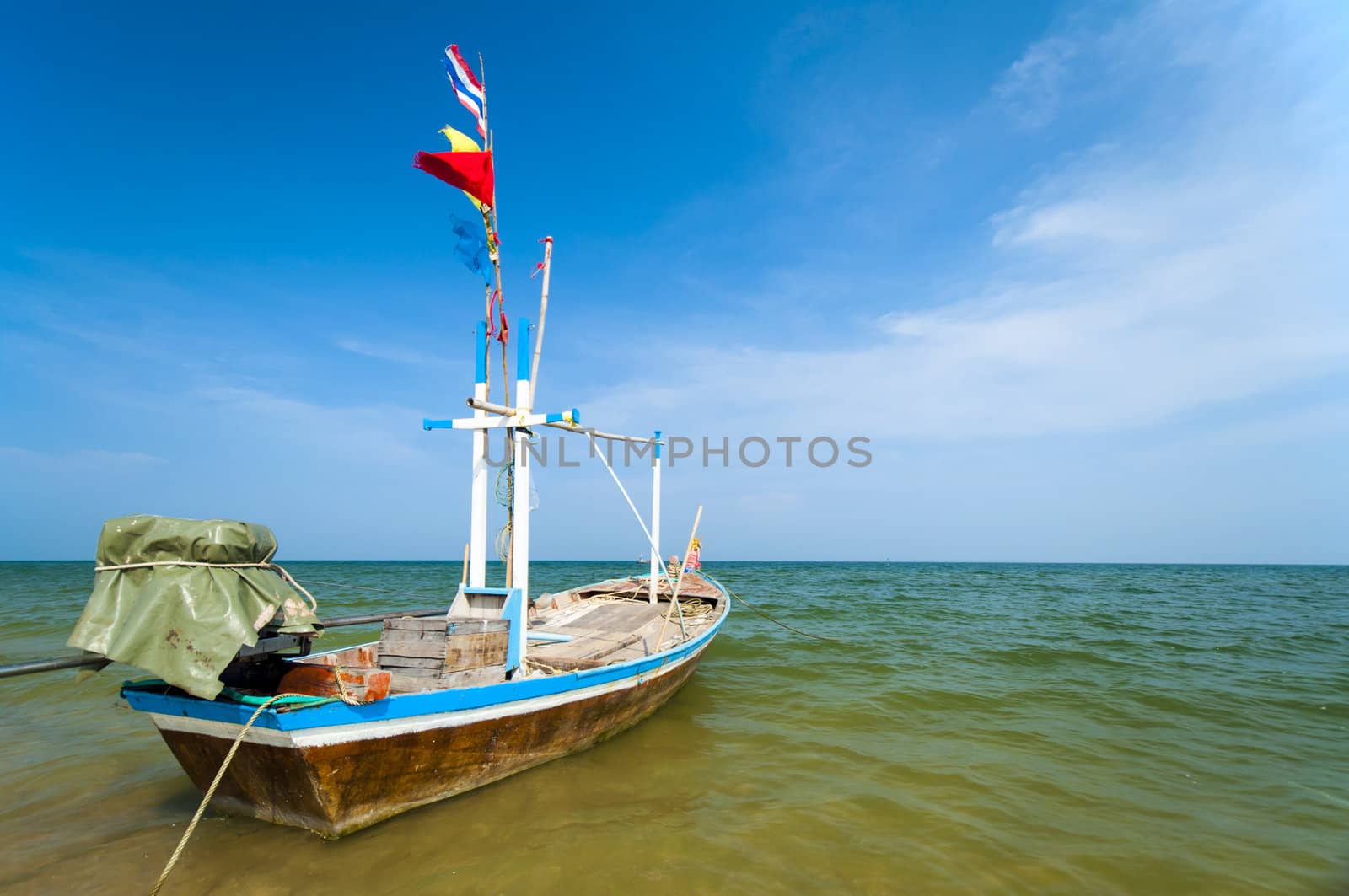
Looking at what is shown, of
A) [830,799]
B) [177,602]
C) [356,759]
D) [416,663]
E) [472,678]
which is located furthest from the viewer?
[830,799]

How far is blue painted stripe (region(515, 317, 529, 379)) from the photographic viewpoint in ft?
25.3

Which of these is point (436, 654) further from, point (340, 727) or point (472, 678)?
point (340, 727)

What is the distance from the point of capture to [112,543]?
459 centimetres

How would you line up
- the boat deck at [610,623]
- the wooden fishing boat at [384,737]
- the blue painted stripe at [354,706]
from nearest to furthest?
the blue painted stripe at [354,706]
the wooden fishing boat at [384,737]
the boat deck at [610,623]

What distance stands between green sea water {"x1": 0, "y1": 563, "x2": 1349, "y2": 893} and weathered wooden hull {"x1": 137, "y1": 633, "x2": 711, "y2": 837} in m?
0.23

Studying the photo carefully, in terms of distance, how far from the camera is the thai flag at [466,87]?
26.0 feet

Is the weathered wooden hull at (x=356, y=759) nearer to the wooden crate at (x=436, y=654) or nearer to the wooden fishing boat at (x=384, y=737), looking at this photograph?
the wooden fishing boat at (x=384, y=737)

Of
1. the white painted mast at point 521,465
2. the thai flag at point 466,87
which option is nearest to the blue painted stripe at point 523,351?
the white painted mast at point 521,465

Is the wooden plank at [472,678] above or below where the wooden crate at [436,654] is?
below

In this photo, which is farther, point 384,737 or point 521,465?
point 521,465

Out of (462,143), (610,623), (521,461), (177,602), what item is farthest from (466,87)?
(610,623)

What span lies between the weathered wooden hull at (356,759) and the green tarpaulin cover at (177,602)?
2.85 ft

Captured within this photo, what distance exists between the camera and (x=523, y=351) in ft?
25.5

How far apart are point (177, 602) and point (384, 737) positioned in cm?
199
